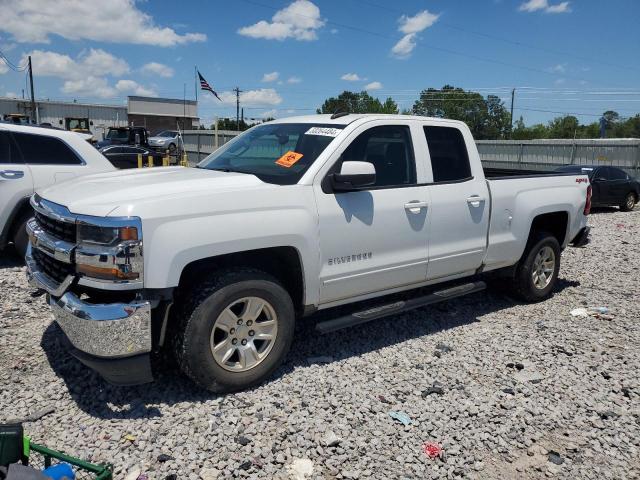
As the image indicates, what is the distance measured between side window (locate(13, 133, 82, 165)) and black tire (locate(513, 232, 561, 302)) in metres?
5.69

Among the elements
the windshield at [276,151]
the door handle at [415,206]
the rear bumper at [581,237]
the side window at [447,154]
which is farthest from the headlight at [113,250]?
the rear bumper at [581,237]

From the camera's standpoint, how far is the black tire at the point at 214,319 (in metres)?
3.37

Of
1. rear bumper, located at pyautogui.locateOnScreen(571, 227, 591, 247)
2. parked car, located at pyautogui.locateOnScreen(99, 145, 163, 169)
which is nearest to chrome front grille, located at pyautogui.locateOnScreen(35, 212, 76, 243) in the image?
rear bumper, located at pyautogui.locateOnScreen(571, 227, 591, 247)

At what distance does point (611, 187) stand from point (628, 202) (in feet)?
3.47

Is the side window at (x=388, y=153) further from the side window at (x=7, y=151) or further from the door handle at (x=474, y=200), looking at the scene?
the side window at (x=7, y=151)

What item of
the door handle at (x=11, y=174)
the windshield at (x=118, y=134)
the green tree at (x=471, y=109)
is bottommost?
the door handle at (x=11, y=174)

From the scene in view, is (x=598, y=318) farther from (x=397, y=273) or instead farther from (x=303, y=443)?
(x=303, y=443)

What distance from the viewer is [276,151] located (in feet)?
14.4

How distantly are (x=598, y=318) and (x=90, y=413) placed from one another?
16.3 ft

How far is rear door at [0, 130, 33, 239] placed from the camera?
21.0 feet

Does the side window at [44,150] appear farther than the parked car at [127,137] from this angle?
No

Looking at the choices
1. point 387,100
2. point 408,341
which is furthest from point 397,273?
point 387,100

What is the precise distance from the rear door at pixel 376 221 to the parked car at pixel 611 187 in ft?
42.1

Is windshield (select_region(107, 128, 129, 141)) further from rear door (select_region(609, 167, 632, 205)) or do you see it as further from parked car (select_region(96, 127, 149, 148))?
rear door (select_region(609, 167, 632, 205))
